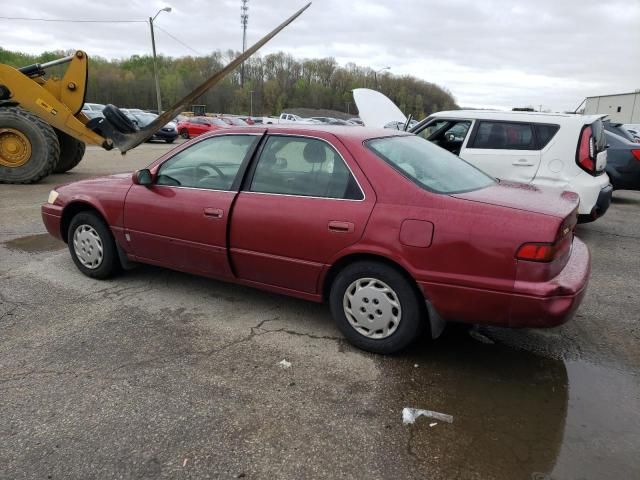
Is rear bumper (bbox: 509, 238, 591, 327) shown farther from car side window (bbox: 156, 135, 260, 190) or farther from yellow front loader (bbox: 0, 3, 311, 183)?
yellow front loader (bbox: 0, 3, 311, 183)

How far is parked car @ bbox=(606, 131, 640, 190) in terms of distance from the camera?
945 centimetres

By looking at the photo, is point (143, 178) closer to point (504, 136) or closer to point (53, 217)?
point (53, 217)

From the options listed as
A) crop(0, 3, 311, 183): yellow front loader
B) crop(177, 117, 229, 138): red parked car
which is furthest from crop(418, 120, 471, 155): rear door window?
crop(177, 117, 229, 138): red parked car

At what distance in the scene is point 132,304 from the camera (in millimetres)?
4203

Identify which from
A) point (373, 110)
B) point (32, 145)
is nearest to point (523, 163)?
point (373, 110)

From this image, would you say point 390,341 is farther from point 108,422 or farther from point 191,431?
point 108,422

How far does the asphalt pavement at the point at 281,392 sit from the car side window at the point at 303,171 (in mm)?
1043

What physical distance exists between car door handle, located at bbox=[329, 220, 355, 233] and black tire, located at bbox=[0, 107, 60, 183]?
8.84m

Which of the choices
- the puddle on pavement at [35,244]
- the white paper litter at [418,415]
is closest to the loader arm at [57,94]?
the puddle on pavement at [35,244]

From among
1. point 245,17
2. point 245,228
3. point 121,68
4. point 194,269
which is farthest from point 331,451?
point 121,68

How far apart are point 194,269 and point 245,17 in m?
71.1

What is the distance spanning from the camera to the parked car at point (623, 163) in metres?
9.45

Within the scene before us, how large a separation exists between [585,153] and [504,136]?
0.97 m

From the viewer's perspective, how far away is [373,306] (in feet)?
10.9
